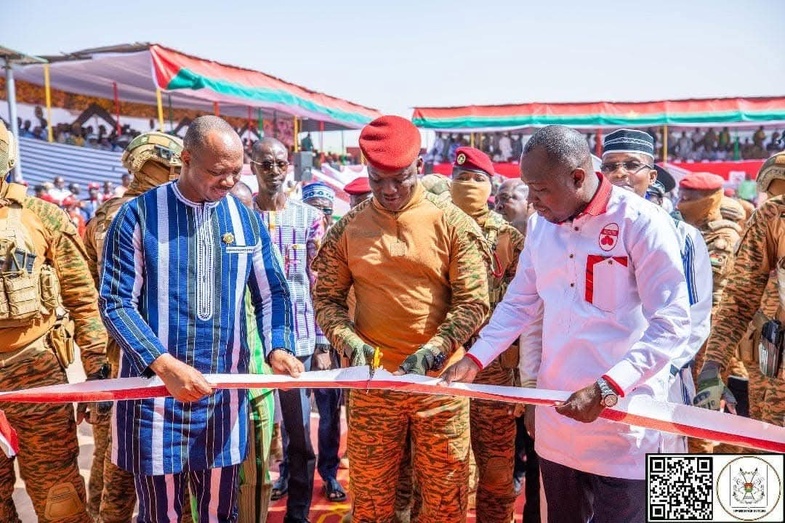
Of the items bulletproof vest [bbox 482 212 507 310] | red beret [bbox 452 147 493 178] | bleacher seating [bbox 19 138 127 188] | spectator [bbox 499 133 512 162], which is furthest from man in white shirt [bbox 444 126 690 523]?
spectator [bbox 499 133 512 162]

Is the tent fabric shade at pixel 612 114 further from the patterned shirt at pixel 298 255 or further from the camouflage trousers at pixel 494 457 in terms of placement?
the camouflage trousers at pixel 494 457

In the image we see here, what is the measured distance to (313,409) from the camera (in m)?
6.53

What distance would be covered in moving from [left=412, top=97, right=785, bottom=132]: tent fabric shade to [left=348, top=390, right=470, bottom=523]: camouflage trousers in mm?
19981

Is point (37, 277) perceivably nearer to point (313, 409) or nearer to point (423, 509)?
point (423, 509)

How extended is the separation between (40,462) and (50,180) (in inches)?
531

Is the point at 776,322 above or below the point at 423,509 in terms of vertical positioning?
above

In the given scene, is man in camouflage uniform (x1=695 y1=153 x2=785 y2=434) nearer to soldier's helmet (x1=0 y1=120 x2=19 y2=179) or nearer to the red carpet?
the red carpet

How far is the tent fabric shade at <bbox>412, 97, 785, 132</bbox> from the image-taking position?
21062 millimetres

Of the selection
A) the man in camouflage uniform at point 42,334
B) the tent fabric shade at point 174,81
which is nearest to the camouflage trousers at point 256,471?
the man in camouflage uniform at point 42,334

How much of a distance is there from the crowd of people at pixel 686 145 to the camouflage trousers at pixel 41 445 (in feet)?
72.5

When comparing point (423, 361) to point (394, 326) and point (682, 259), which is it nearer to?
point (394, 326)

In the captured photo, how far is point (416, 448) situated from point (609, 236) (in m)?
1.36

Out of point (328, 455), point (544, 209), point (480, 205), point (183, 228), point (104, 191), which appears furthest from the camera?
point (104, 191)

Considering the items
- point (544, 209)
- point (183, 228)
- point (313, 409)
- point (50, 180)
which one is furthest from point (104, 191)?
point (544, 209)
